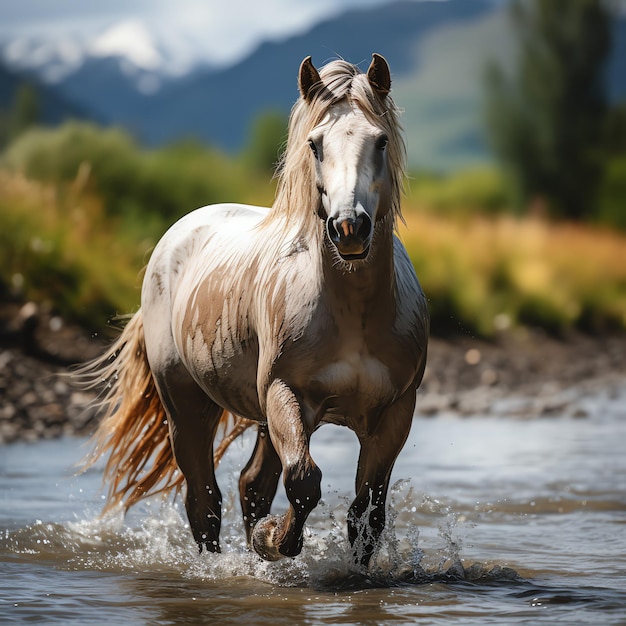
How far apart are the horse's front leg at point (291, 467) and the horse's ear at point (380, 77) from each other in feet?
3.59

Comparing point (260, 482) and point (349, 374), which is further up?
point (349, 374)

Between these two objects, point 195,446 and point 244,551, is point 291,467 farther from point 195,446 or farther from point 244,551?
point 244,551

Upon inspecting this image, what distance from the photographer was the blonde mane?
3.80 meters

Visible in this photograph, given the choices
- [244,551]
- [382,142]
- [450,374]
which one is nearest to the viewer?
[382,142]

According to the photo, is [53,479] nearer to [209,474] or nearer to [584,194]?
[209,474]

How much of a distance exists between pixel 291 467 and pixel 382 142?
3.77ft

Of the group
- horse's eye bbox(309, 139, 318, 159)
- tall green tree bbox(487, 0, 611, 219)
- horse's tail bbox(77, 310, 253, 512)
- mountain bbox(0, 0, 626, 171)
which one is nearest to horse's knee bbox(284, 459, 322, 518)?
horse's eye bbox(309, 139, 318, 159)

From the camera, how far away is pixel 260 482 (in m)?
5.08

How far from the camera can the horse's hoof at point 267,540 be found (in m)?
4.06

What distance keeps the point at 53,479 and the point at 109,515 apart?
1.39 meters

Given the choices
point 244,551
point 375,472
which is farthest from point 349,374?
point 244,551

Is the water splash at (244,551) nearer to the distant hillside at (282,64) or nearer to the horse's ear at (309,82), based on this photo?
the horse's ear at (309,82)

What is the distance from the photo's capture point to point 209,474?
4.96 meters

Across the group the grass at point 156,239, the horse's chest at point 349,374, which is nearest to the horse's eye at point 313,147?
the horse's chest at point 349,374
